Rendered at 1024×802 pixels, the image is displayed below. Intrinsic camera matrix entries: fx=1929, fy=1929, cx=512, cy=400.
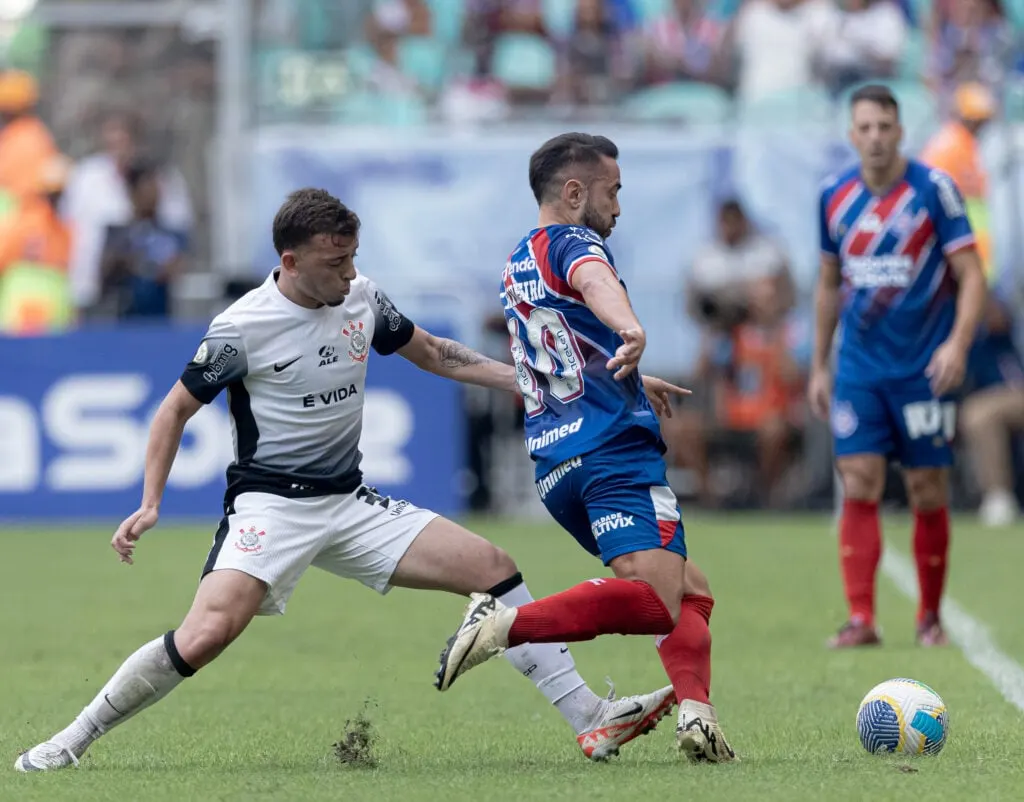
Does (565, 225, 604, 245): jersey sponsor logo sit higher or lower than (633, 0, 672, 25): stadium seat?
lower

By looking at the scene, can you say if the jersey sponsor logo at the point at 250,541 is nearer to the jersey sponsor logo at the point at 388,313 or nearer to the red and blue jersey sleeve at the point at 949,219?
the jersey sponsor logo at the point at 388,313

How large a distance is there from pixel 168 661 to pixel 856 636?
155 inches

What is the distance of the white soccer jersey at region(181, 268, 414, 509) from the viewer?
603 cm

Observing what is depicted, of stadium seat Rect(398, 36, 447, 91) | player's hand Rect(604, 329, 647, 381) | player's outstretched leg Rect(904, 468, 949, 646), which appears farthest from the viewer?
stadium seat Rect(398, 36, 447, 91)

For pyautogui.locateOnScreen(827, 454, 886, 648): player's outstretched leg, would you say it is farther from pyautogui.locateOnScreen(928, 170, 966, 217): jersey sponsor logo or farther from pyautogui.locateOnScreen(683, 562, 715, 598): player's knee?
pyautogui.locateOnScreen(683, 562, 715, 598): player's knee

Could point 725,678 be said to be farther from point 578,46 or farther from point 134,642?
point 578,46

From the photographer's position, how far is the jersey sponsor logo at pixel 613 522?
5738 mm

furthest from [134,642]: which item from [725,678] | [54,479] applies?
[54,479]

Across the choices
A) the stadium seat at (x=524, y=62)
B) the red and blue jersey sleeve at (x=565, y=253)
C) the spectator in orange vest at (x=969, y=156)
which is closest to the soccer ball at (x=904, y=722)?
the red and blue jersey sleeve at (x=565, y=253)

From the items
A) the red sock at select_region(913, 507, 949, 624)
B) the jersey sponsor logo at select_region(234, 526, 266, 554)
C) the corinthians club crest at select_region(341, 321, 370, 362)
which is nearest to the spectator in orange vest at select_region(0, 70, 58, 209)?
the red sock at select_region(913, 507, 949, 624)

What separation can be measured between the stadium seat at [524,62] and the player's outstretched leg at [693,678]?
12730mm

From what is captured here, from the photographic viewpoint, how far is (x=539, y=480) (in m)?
6.00

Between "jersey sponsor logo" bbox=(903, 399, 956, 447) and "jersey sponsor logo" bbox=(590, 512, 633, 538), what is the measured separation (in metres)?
3.43

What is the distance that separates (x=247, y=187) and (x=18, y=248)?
266cm
